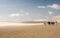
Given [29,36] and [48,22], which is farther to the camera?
[48,22]

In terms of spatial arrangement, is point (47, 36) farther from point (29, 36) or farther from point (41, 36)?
point (29, 36)

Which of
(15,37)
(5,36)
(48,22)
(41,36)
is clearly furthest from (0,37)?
(48,22)

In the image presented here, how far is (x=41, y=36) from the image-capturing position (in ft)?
46.2

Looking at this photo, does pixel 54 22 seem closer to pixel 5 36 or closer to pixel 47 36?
pixel 47 36

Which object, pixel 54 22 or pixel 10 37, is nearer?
pixel 10 37

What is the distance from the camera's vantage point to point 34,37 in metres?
13.6

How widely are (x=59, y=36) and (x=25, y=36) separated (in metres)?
3.52

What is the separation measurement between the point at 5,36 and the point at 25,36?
1.93m

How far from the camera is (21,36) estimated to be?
13.7 metres

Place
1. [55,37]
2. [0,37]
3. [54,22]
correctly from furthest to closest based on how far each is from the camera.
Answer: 1. [54,22]
2. [55,37]
3. [0,37]

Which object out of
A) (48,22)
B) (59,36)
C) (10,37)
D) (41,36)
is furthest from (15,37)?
(48,22)

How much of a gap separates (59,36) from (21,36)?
12.8ft

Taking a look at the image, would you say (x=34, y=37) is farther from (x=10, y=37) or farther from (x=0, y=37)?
(x=0, y=37)

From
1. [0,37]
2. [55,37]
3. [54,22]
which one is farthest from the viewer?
[54,22]
